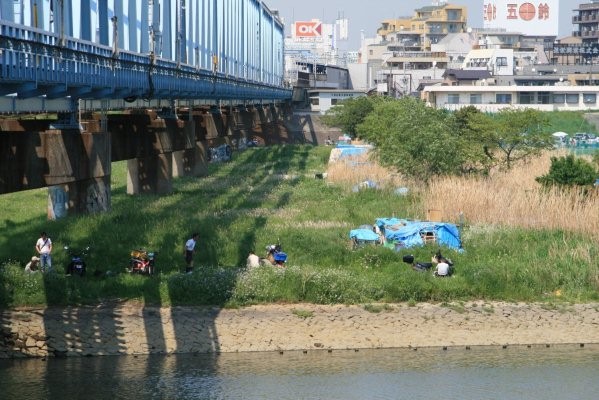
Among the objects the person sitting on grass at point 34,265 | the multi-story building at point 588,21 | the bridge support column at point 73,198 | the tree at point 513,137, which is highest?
the multi-story building at point 588,21

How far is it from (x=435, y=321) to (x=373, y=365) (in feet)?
9.46

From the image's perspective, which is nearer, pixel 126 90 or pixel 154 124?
pixel 126 90

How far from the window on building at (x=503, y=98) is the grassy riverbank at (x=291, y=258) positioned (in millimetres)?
76008

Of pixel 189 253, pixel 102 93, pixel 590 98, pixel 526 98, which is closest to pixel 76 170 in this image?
pixel 102 93

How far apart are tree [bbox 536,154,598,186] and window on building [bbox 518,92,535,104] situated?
7647 centimetres

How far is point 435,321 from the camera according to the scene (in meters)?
30.7

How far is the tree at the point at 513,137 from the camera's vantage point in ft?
207

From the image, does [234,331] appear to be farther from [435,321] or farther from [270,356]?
[435,321]

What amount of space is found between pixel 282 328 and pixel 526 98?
315 feet

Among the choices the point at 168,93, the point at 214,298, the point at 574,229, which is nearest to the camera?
the point at 214,298

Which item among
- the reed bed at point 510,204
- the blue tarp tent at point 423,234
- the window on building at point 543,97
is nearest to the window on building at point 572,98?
the window on building at point 543,97

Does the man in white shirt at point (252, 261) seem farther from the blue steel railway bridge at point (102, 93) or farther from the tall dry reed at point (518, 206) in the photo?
the tall dry reed at point (518, 206)

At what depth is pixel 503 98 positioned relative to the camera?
4739 inches

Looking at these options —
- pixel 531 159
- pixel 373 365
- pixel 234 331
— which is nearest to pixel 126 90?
pixel 234 331
